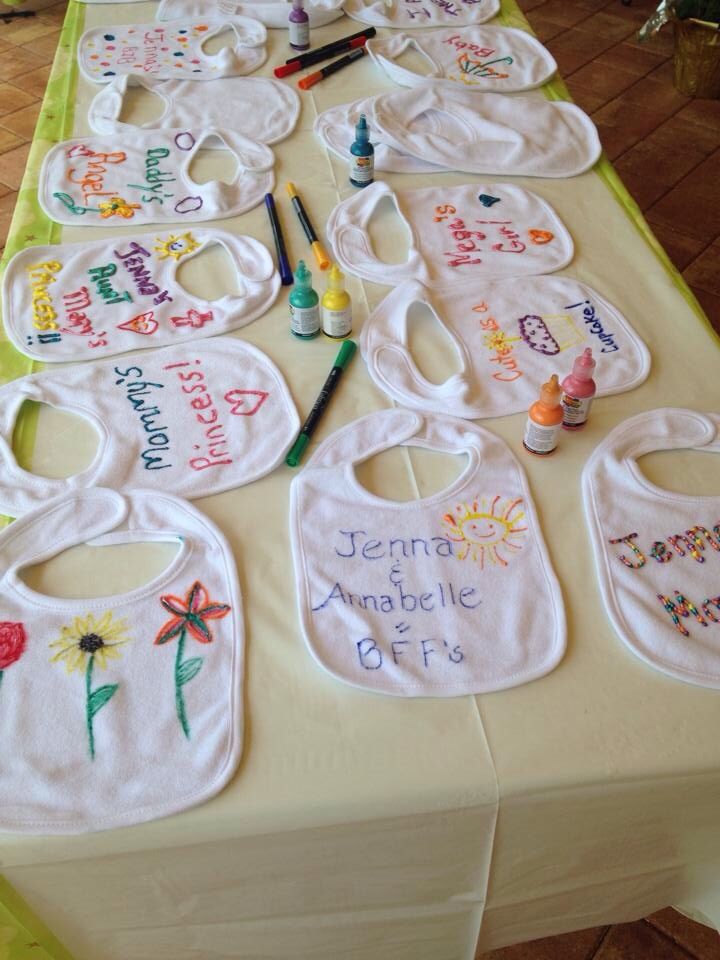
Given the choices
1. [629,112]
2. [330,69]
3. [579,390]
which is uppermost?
[330,69]

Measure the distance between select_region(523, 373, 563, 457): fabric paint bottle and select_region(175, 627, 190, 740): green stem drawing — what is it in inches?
17.8

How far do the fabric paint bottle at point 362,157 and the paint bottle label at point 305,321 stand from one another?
0.38 m

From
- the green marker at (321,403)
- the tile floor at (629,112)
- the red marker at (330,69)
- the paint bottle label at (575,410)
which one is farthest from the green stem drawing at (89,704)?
the tile floor at (629,112)

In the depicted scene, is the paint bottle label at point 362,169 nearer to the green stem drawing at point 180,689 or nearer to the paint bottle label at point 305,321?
the paint bottle label at point 305,321

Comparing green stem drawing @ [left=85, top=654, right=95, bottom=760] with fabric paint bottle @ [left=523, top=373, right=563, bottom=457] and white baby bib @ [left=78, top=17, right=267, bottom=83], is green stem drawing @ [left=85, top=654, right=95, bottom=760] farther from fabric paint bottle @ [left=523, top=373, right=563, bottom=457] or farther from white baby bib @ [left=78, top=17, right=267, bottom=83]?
white baby bib @ [left=78, top=17, right=267, bottom=83]

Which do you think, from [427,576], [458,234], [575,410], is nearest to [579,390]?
[575,410]

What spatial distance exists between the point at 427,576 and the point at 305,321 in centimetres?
43

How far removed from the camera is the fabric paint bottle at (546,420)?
90 centimetres

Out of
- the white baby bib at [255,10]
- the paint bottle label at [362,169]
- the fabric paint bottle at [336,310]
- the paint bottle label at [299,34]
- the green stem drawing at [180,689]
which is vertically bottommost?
the green stem drawing at [180,689]

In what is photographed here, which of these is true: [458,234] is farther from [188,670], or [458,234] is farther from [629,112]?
[629,112]

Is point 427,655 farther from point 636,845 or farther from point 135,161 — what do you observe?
point 135,161

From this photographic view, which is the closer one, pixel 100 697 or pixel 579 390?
pixel 100 697

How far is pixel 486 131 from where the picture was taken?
1451mm

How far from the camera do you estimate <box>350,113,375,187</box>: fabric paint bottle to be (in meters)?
1.30
